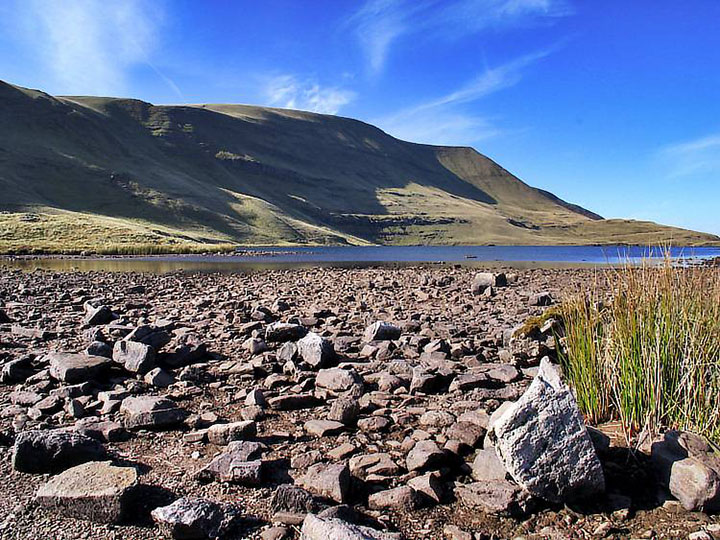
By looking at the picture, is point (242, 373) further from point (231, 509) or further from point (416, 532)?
point (416, 532)

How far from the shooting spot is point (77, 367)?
24.5ft

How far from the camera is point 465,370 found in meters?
7.77

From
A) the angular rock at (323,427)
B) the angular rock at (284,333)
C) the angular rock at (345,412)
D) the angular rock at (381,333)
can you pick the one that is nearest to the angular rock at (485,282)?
the angular rock at (381,333)

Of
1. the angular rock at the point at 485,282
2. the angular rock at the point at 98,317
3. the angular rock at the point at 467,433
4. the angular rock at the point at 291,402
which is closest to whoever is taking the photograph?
the angular rock at the point at 467,433

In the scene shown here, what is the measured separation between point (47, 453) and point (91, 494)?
44.0 inches

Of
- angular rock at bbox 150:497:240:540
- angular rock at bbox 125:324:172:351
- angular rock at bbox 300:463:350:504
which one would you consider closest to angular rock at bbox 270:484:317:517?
angular rock at bbox 300:463:350:504

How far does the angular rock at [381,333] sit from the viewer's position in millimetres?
10102

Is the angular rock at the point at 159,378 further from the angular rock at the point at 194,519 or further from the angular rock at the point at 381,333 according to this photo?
the angular rock at the point at 194,519

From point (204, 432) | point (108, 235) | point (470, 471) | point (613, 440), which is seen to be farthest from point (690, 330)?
point (108, 235)

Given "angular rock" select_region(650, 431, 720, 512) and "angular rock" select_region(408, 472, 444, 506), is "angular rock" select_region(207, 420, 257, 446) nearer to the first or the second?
"angular rock" select_region(408, 472, 444, 506)

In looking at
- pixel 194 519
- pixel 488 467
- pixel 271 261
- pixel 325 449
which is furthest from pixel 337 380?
pixel 271 261

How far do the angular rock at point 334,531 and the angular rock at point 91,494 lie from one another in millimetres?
1455

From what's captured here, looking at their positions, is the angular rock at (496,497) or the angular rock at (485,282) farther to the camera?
the angular rock at (485,282)

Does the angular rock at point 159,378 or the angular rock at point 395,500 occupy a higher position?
the angular rock at point 395,500
